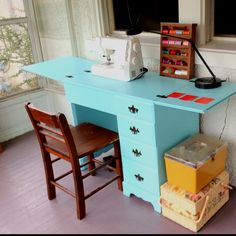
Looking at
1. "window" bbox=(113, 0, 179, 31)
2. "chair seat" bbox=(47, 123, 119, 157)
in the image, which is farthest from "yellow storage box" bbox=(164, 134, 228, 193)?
"window" bbox=(113, 0, 179, 31)

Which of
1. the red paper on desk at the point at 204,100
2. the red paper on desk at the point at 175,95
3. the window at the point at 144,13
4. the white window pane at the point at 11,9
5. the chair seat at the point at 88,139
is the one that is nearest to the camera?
the red paper on desk at the point at 204,100

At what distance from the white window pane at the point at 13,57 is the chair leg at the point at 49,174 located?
140 cm

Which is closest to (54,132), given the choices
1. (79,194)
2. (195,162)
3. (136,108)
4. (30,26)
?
(79,194)

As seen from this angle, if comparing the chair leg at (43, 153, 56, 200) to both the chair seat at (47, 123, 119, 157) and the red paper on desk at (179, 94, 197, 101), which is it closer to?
the chair seat at (47, 123, 119, 157)

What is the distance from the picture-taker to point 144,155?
7.48 ft

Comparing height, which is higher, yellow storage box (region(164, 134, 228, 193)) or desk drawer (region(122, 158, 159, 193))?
yellow storage box (region(164, 134, 228, 193))

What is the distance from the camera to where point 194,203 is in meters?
2.08

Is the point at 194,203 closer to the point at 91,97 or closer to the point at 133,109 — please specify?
the point at 133,109

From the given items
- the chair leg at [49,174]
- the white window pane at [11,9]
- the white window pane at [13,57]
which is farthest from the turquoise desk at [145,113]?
the white window pane at [11,9]

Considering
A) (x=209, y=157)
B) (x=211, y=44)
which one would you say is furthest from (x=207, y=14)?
(x=209, y=157)

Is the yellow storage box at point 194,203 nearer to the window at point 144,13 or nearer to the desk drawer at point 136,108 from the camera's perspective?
the desk drawer at point 136,108

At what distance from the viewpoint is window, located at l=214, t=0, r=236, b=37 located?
7.80 ft

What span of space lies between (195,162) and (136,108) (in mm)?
485

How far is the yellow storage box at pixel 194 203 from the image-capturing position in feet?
6.95
